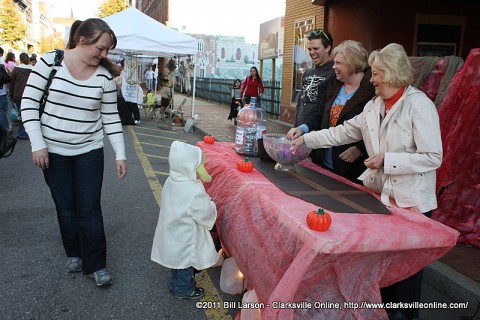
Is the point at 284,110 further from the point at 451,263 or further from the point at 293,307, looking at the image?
the point at 293,307

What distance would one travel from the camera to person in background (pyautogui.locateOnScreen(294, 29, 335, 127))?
3623 millimetres

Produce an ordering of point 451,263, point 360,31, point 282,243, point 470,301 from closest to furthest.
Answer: point 282,243 → point 470,301 → point 451,263 → point 360,31

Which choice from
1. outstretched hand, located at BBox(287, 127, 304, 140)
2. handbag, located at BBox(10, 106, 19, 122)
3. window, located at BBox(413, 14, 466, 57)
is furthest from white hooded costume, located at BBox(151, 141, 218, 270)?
handbag, located at BBox(10, 106, 19, 122)

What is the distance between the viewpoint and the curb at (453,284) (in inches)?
120

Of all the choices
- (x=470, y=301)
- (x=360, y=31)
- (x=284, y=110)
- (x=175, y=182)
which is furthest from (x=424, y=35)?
(x=175, y=182)

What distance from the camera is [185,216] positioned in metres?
2.84

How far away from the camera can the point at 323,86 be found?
3648mm

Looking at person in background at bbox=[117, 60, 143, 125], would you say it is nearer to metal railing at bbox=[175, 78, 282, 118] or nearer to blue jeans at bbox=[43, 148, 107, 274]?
metal railing at bbox=[175, 78, 282, 118]

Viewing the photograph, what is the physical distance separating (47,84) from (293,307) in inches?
85.7

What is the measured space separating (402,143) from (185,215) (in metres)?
1.44

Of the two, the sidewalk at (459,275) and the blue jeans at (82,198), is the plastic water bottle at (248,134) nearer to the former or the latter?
the blue jeans at (82,198)

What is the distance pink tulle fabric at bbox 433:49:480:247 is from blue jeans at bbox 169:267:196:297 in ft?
8.54

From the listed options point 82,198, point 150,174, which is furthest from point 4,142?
point 150,174

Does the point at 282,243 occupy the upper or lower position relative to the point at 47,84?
lower
